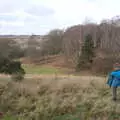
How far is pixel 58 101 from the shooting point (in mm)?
10766

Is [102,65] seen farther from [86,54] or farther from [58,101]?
[58,101]

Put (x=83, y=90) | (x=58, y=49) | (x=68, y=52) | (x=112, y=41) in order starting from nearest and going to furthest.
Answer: (x=83, y=90) < (x=112, y=41) < (x=68, y=52) < (x=58, y=49)

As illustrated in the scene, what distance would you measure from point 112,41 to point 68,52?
8.53 meters

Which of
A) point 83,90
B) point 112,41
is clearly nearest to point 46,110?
point 83,90

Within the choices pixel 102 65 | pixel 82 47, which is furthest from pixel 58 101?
pixel 82 47

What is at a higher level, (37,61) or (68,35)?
(68,35)

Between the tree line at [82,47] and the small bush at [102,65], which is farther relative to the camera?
the tree line at [82,47]

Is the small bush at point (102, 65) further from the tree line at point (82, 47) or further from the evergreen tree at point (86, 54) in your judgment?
the evergreen tree at point (86, 54)

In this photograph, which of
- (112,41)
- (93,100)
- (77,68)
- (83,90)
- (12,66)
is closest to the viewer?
(93,100)

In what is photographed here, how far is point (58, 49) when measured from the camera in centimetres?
6225

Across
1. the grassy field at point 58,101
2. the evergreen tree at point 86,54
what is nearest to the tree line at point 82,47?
the evergreen tree at point 86,54

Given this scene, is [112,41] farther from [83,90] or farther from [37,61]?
[83,90]

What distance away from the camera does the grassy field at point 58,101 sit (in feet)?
29.7

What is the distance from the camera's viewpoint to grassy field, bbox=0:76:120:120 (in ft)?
29.7
